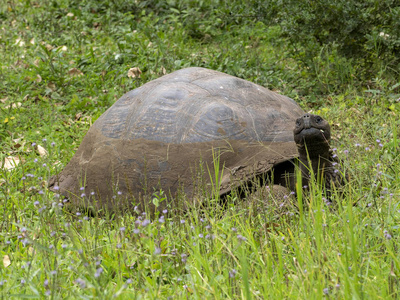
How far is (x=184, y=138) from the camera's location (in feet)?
9.84

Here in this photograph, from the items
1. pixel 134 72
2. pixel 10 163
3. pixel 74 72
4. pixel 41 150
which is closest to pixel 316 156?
pixel 10 163

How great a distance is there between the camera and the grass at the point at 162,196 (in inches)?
68.8

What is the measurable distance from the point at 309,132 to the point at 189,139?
28.5 inches

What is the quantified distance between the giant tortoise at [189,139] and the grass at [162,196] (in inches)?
9.8

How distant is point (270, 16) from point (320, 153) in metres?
3.16

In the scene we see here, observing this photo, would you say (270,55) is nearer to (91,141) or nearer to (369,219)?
(91,141)

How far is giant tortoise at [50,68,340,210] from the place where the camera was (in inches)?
116

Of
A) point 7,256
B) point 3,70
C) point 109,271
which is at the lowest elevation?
point 3,70

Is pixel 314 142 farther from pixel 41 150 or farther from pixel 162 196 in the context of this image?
pixel 41 150

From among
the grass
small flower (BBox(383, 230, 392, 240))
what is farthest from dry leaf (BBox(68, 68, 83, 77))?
small flower (BBox(383, 230, 392, 240))

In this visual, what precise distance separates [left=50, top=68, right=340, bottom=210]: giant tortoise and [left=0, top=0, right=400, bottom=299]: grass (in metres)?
0.25

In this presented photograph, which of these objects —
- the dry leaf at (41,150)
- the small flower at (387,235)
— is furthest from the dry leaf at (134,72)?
the small flower at (387,235)

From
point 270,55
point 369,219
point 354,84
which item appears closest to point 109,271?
point 369,219

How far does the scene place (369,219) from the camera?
2158 millimetres
